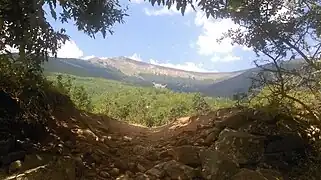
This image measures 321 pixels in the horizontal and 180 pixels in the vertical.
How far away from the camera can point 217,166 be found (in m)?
5.86

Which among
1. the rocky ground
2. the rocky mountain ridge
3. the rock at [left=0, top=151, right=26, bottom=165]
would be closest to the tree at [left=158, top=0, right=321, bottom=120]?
the rocky ground

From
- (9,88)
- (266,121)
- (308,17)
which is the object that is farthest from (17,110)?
(308,17)

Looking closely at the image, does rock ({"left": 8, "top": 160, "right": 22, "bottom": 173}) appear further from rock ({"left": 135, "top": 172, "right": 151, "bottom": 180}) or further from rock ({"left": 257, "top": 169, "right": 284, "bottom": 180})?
rock ({"left": 257, "top": 169, "right": 284, "bottom": 180})

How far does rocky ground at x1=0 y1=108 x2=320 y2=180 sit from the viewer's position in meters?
5.58

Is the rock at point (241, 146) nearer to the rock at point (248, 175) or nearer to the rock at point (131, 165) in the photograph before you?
the rock at point (248, 175)

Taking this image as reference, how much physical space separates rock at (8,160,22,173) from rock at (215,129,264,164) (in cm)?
305

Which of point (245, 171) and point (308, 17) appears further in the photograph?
point (308, 17)

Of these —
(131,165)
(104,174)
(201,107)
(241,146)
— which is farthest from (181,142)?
(201,107)

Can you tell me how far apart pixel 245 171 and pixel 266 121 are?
5.98ft

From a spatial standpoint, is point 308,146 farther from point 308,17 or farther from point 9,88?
point 9,88

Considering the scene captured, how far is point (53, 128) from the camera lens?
22.9ft

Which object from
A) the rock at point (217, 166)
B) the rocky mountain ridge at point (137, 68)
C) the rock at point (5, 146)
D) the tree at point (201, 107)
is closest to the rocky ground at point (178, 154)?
the rock at point (217, 166)

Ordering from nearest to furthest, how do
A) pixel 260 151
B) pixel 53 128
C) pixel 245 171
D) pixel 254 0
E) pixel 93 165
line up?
pixel 245 171
pixel 93 165
pixel 260 151
pixel 53 128
pixel 254 0

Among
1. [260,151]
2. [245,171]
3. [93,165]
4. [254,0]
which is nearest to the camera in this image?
[245,171]
